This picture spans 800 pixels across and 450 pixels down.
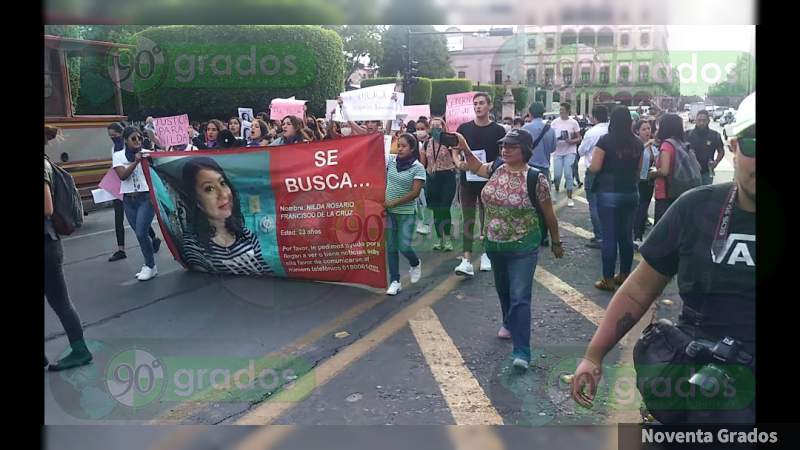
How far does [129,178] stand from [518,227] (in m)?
3.84

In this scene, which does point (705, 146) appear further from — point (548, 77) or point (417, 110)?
point (417, 110)

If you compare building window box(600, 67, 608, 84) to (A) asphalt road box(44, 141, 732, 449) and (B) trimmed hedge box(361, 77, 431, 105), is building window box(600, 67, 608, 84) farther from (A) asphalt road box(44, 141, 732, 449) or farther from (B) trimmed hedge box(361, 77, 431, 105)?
(B) trimmed hedge box(361, 77, 431, 105)

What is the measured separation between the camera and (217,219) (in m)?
6.03

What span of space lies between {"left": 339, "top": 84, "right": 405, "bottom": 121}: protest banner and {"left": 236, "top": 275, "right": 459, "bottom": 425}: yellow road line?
2.63 metres

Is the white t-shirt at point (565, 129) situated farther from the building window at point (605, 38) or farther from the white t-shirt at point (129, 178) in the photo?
the building window at point (605, 38)

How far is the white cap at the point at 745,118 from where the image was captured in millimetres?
2615

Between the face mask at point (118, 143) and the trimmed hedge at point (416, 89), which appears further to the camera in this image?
the trimmed hedge at point (416, 89)

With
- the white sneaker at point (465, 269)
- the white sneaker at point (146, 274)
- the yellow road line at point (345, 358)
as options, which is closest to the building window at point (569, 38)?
the yellow road line at point (345, 358)

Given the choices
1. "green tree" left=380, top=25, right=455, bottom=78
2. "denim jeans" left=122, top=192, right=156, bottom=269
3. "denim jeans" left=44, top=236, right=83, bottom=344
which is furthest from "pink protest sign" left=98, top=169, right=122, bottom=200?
"green tree" left=380, top=25, right=455, bottom=78

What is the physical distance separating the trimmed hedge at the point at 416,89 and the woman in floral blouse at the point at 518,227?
456 cm

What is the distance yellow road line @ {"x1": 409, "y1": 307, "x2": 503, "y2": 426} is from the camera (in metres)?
3.75

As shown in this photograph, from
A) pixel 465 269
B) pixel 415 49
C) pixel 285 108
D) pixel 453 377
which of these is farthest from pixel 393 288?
pixel 415 49

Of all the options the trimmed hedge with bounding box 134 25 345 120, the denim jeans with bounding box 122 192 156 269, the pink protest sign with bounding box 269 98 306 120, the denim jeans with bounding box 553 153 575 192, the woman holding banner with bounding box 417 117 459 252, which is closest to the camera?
the trimmed hedge with bounding box 134 25 345 120

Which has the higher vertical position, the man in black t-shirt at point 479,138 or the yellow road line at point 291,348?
the man in black t-shirt at point 479,138
